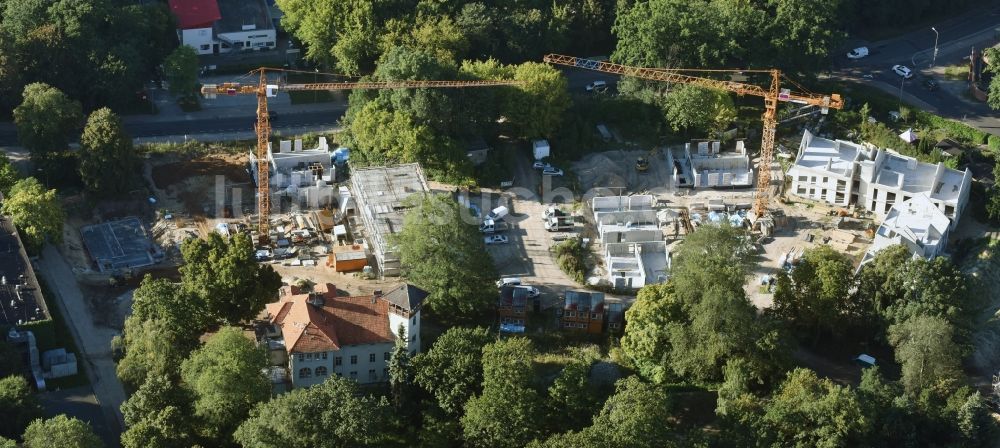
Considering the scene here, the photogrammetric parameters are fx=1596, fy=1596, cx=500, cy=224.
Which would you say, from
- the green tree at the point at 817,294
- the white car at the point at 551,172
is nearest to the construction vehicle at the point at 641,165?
the white car at the point at 551,172

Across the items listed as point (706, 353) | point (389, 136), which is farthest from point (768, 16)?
point (706, 353)

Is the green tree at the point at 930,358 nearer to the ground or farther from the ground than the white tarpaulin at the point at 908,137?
nearer to the ground

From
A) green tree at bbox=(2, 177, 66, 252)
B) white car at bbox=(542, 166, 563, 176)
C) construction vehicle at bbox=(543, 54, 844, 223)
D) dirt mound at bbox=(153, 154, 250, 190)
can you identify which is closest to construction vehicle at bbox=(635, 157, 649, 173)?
white car at bbox=(542, 166, 563, 176)

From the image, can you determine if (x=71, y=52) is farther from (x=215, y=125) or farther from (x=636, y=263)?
(x=636, y=263)

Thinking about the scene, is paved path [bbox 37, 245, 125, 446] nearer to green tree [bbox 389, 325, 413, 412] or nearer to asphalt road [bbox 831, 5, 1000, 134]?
green tree [bbox 389, 325, 413, 412]

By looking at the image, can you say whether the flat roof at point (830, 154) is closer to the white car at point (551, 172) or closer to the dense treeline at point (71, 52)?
the white car at point (551, 172)

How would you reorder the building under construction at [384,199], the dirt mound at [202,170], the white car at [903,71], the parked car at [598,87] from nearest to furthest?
the building under construction at [384,199]
the dirt mound at [202,170]
the parked car at [598,87]
the white car at [903,71]
